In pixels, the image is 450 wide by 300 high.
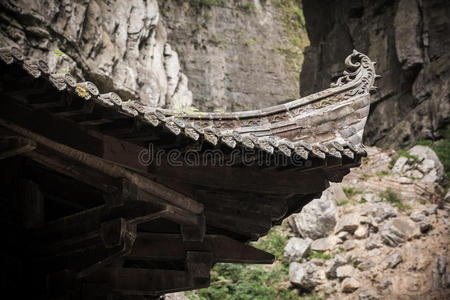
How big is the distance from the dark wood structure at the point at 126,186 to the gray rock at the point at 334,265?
11.4 meters

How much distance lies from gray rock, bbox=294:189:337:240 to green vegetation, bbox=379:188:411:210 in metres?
2.00

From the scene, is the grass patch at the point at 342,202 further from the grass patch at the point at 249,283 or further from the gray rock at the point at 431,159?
the gray rock at the point at 431,159

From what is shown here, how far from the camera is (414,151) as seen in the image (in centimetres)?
2639

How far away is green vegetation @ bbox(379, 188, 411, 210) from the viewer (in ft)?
70.4

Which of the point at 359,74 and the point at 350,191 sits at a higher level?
the point at 350,191

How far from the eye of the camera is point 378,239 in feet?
64.9

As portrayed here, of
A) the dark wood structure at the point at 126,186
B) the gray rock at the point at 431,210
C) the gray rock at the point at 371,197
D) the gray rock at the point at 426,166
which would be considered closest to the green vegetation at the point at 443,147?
the gray rock at the point at 426,166

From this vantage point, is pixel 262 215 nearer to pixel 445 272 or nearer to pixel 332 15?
pixel 445 272

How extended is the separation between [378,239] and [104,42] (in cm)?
1723

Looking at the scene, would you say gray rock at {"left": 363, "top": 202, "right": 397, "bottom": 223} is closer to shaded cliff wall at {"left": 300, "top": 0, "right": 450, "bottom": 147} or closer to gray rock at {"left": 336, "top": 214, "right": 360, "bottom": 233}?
gray rock at {"left": 336, "top": 214, "right": 360, "bottom": 233}

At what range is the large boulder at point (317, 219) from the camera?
70.8ft

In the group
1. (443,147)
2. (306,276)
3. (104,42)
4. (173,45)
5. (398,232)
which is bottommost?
(306,276)

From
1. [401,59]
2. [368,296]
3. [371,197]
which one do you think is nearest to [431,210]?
[371,197]

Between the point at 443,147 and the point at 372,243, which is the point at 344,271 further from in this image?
the point at 443,147
